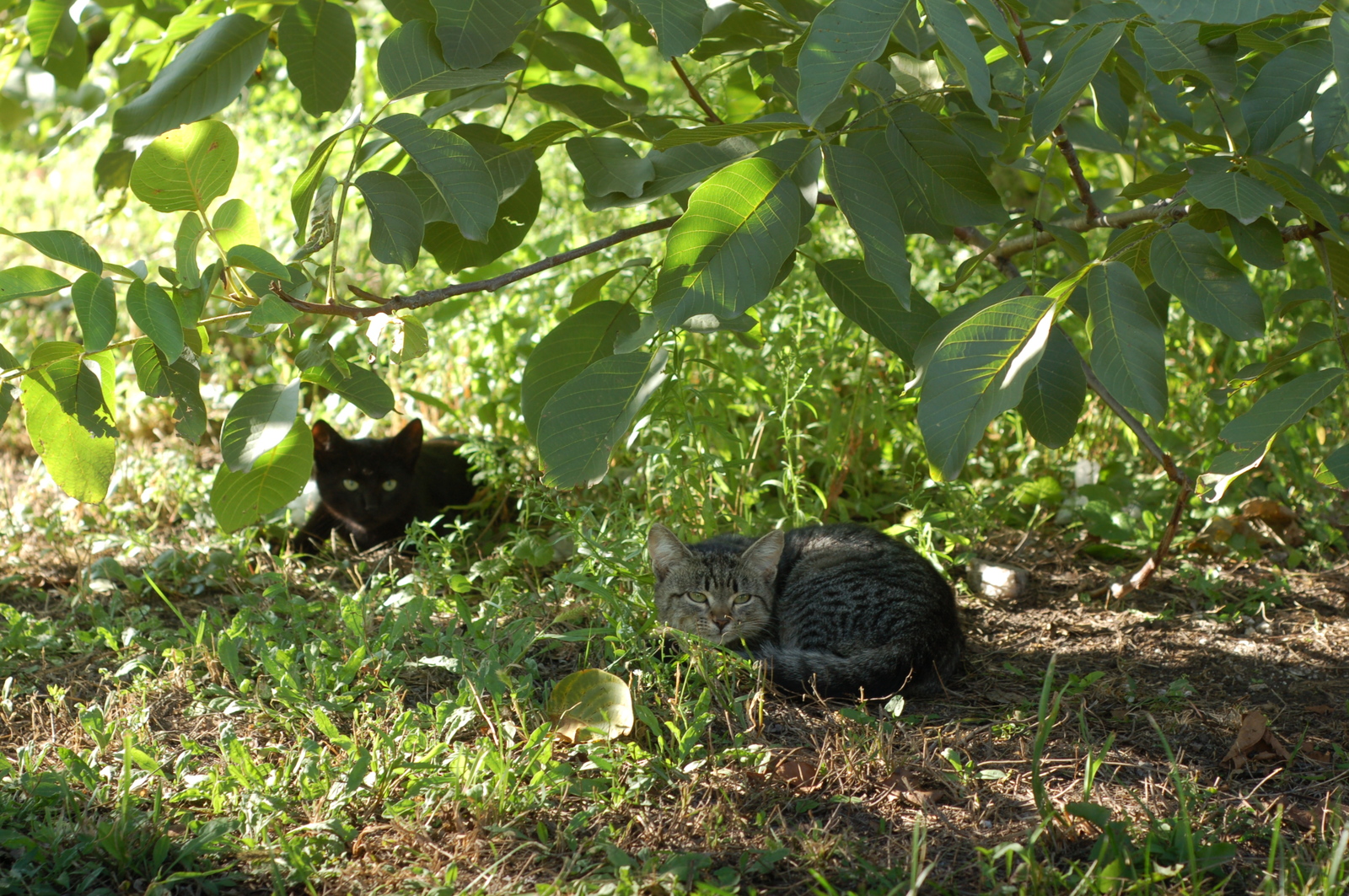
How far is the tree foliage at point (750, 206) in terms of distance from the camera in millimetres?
1675

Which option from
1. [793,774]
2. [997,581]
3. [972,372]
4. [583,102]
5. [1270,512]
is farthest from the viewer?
[1270,512]

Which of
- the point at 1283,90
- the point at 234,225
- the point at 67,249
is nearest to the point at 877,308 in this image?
the point at 1283,90

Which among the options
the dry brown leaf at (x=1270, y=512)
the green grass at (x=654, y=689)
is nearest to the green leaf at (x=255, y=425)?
the green grass at (x=654, y=689)

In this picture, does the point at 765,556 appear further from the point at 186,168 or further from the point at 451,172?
the point at 186,168

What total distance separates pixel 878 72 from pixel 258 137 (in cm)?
519

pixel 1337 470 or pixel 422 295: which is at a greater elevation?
pixel 422 295

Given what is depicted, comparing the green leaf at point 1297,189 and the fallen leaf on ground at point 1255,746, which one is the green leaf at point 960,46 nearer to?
the green leaf at point 1297,189

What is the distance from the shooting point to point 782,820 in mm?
1990

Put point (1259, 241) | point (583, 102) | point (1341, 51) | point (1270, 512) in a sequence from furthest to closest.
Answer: point (1270, 512), point (583, 102), point (1259, 241), point (1341, 51)

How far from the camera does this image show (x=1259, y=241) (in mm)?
2027

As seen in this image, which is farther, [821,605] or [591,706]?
[821,605]

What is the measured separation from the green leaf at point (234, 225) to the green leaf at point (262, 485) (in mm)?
416

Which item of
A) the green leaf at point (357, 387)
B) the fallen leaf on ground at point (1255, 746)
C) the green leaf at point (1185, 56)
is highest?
the green leaf at point (1185, 56)

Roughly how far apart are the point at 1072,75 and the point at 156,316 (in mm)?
1591
